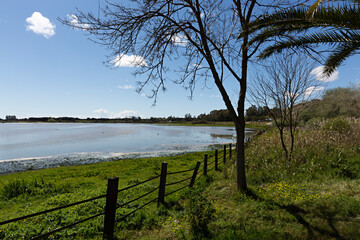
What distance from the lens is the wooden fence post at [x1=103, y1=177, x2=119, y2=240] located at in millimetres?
4324

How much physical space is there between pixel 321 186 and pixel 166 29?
699cm

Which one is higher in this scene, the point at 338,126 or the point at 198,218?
the point at 338,126

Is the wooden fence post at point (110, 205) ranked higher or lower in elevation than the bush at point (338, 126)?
lower

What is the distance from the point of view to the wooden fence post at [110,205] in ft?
14.2

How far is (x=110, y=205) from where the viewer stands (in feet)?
14.4

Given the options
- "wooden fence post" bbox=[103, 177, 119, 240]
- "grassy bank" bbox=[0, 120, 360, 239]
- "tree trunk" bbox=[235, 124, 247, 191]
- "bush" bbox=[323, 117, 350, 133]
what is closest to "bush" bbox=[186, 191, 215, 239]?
"grassy bank" bbox=[0, 120, 360, 239]

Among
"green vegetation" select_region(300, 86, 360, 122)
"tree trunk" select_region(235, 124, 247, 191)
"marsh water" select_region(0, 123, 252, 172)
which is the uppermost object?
"green vegetation" select_region(300, 86, 360, 122)

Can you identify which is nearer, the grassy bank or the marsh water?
the grassy bank

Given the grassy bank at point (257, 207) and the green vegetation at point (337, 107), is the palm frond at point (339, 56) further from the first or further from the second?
the green vegetation at point (337, 107)

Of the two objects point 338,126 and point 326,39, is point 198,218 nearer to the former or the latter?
point 326,39

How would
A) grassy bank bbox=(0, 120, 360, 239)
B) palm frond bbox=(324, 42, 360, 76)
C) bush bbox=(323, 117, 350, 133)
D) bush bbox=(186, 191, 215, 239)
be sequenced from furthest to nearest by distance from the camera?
bush bbox=(323, 117, 350, 133)
palm frond bbox=(324, 42, 360, 76)
bush bbox=(186, 191, 215, 239)
grassy bank bbox=(0, 120, 360, 239)

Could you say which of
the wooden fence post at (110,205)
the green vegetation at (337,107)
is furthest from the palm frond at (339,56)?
the green vegetation at (337,107)

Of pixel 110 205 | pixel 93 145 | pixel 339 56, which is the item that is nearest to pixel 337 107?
pixel 339 56

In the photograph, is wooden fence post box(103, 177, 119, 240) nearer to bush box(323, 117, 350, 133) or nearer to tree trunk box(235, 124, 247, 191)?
tree trunk box(235, 124, 247, 191)
